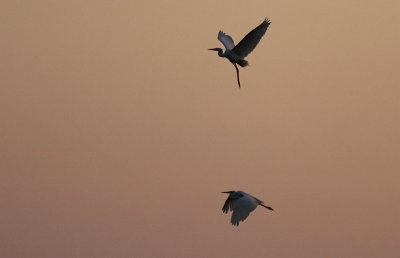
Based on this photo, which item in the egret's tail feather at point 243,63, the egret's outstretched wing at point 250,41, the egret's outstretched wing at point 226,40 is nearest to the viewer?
the egret's outstretched wing at point 250,41

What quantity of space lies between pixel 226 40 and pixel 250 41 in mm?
5819

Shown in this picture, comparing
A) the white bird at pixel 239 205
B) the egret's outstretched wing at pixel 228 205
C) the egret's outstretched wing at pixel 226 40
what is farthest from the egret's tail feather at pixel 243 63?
the egret's outstretched wing at pixel 228 205

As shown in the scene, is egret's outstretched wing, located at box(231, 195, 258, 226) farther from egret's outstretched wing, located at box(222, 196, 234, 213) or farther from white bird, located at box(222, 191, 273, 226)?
egret's outstretched wing, located at box(222, 196, 234, 213)

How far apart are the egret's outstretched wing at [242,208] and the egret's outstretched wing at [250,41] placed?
6.71 meters

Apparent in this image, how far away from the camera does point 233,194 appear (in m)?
61.3

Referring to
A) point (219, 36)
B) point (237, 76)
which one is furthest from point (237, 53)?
point (219, 36)

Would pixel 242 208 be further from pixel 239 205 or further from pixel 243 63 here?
pixel 243 63

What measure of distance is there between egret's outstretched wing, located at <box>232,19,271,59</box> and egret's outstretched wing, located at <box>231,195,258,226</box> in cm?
671

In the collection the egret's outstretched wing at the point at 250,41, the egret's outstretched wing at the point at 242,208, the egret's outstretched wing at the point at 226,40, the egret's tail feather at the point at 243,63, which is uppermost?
the egret's outstretched wing at the point at 226,40

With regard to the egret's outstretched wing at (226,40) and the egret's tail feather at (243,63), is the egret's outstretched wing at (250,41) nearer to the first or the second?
the egret's tail feather at (243,63)

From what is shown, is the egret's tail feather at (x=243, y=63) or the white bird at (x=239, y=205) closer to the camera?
the white bird at (x=239, y=205)

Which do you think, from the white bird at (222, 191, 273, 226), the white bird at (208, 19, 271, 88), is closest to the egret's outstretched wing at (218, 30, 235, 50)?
the white bird at (208, 19, 271, 88)

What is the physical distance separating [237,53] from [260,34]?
68.3 inches

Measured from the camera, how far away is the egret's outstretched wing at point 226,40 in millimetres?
65625
